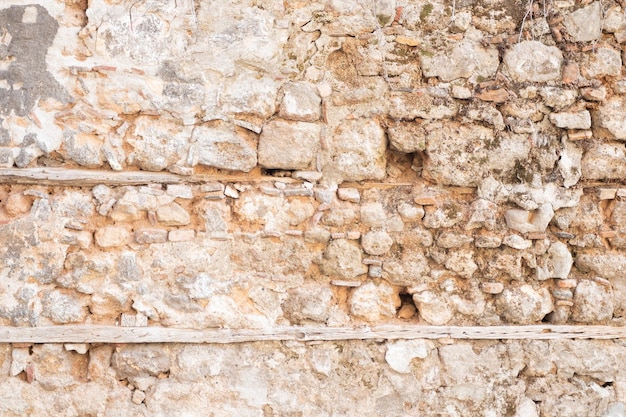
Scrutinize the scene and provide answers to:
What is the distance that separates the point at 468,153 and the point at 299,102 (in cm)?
95

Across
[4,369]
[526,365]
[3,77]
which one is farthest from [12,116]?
[526,365]

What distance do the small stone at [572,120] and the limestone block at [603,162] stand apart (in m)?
0.15

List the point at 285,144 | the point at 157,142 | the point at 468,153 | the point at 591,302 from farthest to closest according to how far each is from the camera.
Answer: the point at 591,302
the point at 468,153
the point at 285,144
the point at 157,142

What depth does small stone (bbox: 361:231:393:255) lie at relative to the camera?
3.95 metres

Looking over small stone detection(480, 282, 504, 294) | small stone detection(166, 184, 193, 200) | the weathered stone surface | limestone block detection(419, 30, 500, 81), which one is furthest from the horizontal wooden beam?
limestone block detection(419, 30, 500, 81)

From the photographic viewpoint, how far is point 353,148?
393cm

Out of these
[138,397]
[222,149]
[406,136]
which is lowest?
[138,397]

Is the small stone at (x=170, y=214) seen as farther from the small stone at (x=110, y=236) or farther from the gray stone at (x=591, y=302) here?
the gray stone at (x=591, y=302)

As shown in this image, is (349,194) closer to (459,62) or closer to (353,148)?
(353,148)

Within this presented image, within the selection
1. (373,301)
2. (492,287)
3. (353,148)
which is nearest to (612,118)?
(492,287)

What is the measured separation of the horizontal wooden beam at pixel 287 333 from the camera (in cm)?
374

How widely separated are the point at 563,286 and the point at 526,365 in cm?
48

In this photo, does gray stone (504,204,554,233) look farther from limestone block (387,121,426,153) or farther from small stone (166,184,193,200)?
small stone (166,184,193,200)

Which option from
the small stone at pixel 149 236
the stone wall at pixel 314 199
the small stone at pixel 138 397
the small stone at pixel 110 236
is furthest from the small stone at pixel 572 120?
the small stone at pixel 138 397
